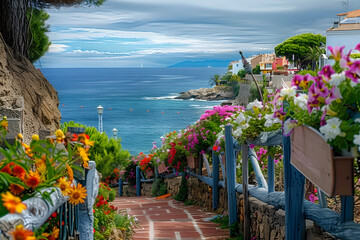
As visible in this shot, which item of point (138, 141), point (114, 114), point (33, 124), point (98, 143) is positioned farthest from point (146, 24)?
point (33, 124)

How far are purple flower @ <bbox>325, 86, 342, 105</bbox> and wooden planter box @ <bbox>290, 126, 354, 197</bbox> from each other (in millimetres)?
177

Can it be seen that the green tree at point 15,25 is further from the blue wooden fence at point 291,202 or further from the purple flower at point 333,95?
the purple flower at point 333,95

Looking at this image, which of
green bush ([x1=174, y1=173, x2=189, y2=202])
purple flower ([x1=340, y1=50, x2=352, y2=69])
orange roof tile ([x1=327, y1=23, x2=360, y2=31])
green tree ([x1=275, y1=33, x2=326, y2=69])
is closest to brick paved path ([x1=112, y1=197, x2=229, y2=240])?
green bush ([x1=174, y1=173, x2=189, y2=202])

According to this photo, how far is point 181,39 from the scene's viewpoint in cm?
14450

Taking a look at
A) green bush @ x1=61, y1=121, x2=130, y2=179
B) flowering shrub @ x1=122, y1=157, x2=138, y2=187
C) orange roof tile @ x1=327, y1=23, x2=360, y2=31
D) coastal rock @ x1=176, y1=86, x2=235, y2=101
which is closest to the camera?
green bush @ x1=61, y1=121, x2=130, y2=179

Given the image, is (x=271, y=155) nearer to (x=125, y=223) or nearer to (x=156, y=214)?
(x=125, y=223)

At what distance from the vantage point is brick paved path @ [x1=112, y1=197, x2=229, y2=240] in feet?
16.6

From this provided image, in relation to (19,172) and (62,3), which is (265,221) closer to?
(19,172)

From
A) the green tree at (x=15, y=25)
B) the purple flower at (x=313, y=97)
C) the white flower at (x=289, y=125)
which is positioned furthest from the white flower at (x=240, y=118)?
the green tree at (x=15, y=25)

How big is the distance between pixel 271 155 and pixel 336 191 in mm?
1834

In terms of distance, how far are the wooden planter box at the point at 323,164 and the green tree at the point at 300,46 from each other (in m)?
56.3

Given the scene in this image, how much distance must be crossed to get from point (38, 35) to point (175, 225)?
3.92 meters

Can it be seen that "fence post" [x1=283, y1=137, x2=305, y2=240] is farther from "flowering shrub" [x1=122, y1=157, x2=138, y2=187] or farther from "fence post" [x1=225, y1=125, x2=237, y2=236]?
→ "flowering shrub" [x1=122, y1=157, x2=138, y2=187]

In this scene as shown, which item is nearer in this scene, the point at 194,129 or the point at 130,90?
the point at 194,129
